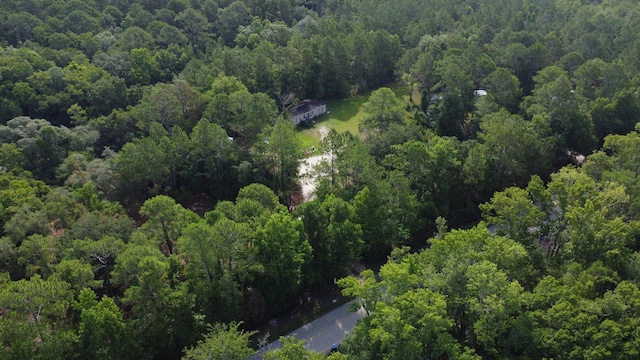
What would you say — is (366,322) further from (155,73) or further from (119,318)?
(155,73)

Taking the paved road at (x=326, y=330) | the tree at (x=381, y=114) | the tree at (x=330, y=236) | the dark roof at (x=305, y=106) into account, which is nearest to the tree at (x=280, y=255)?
the tree at (x=330, y=236)

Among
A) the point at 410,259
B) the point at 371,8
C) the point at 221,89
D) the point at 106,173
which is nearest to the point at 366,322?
the point at 410,259

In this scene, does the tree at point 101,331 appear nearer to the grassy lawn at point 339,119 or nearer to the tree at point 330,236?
the tree at point 330,236

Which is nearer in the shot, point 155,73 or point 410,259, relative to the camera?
point 410,259

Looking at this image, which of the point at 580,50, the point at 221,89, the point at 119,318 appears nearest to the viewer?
the point at 119,318

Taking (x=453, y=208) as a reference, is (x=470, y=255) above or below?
above

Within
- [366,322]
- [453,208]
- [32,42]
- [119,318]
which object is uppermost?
[32,42]

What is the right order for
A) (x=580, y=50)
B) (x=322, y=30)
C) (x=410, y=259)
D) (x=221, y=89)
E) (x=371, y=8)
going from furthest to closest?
(x=371, y=8), (x=322, y=30), (x=580, y=50), (x=221, y=89), (x=410, y=259)
